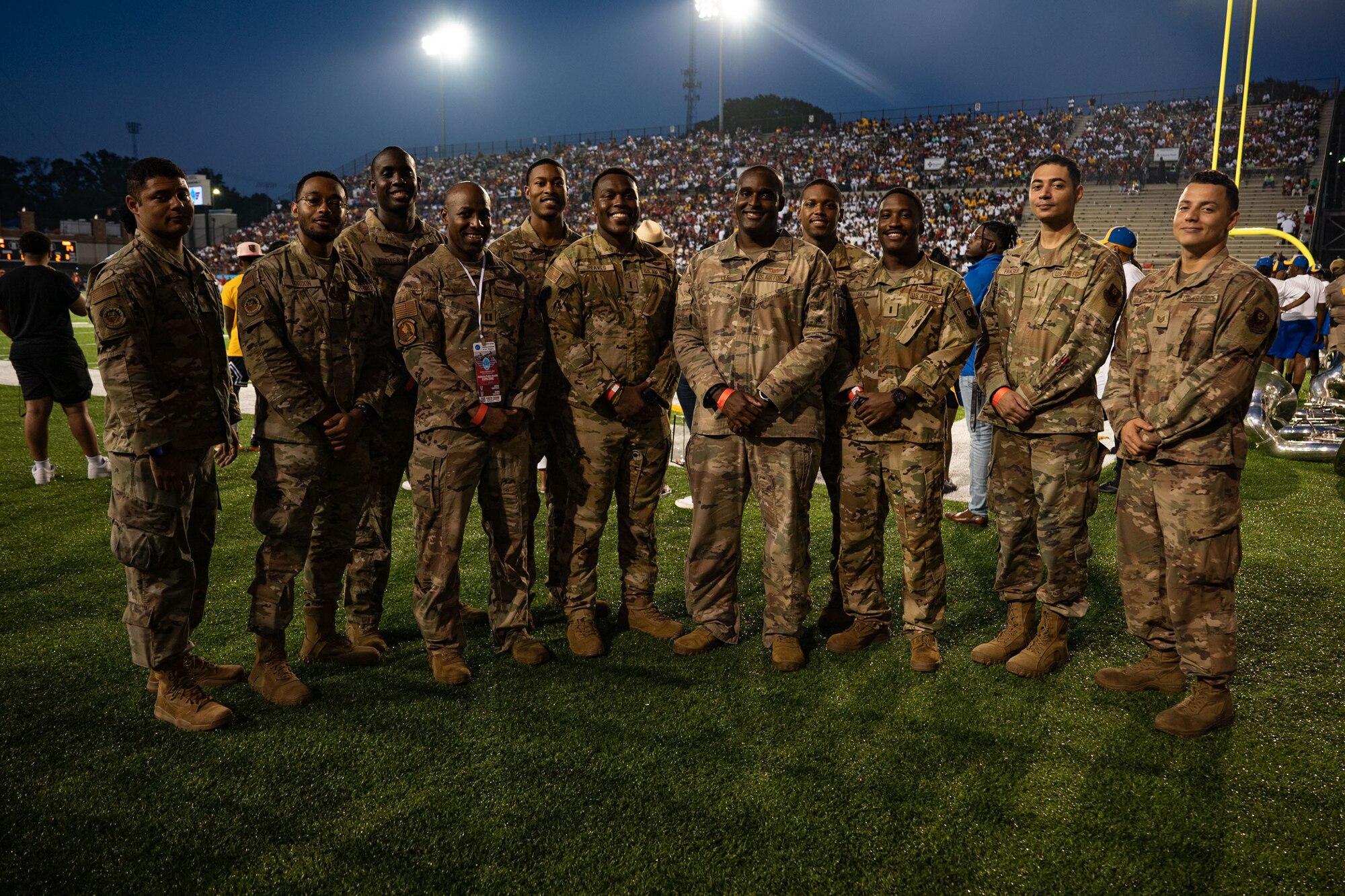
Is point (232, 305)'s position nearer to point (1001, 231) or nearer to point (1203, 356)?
point (1001, 231)

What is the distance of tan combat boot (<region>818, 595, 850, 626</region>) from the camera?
444 centimetres

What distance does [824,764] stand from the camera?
10.2 feet

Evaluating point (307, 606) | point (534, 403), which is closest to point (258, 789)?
point (307, 606)

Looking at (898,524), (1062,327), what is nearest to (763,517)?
(898,524)

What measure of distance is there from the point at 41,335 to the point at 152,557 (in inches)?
197

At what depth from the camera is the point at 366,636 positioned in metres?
4.20

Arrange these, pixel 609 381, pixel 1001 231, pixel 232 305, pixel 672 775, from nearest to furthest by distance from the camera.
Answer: pixel 672 775 < pixel 609 381 < pixel 1001 231 < pixel 232 305

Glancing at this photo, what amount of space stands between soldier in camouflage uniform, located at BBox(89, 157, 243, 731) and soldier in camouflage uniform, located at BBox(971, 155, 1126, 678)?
3474 mm

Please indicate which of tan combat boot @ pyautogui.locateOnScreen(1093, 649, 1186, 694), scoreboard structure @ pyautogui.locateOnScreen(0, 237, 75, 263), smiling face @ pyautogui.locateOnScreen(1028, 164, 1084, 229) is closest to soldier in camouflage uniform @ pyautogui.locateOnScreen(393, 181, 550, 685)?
smiling face @ pyautogui.locateOnScreen(1028, 164, 1084, 229)

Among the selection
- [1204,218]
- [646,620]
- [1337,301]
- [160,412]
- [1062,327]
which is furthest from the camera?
[1337,301]

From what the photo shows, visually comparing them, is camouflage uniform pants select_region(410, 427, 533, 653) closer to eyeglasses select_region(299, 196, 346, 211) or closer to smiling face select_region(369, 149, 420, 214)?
eyeglasses select_region(299, 196, 346, 211)

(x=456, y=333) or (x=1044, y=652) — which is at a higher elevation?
(x=456, y=333)

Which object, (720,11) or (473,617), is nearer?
(473,617)

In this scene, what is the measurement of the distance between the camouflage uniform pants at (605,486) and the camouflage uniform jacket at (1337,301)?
1130 cm
